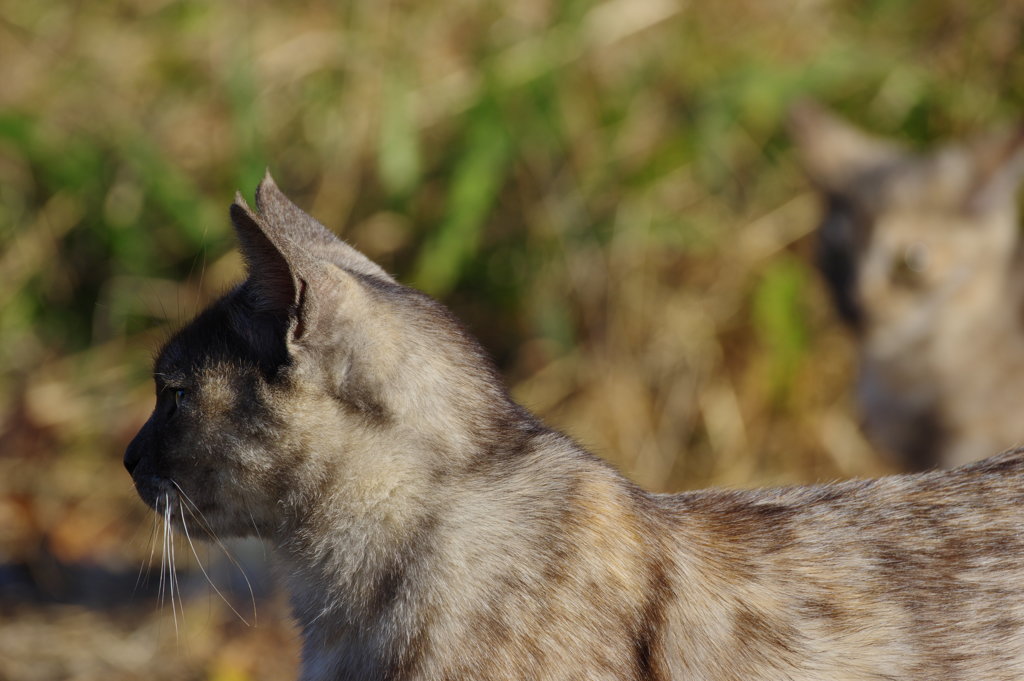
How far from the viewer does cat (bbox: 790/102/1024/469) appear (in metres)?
4.79

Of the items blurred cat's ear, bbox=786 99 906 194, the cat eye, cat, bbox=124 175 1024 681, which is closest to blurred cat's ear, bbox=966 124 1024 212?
the cat eye

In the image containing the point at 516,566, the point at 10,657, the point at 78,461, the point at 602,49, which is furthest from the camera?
the point at 602,49

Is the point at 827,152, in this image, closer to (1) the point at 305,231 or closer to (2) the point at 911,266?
(2) the point at 911,266

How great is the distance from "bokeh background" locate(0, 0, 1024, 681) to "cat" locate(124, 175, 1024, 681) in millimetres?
2398

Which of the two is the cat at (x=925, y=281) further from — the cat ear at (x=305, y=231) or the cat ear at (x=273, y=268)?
the cat ear at (x=273, y=268)

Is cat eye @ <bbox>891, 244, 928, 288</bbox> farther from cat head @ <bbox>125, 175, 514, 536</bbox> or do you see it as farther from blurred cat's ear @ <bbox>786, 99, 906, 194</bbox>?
cat head @ <bbox>125, 175, 514, 536</bbox>

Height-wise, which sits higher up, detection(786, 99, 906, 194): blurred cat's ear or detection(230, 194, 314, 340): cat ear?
detection(786, 99, 906, 194): blurred cat's ear

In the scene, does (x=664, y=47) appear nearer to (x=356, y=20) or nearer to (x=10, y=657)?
(x=356, y=20)

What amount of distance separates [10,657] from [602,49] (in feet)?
10.9

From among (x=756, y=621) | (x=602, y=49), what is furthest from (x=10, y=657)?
(x=602, y=49)

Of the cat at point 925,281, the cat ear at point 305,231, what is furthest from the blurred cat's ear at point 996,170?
the cat ear at point 305,231

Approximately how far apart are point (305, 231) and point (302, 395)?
16.7 inches

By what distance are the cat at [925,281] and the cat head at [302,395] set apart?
3042mm

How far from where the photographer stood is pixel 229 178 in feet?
16.9
